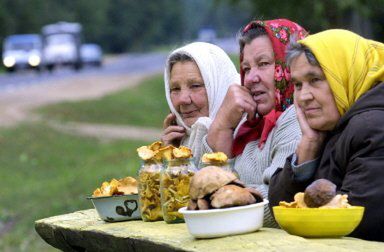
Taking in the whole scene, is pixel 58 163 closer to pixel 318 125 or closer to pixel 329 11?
pixel 329 11

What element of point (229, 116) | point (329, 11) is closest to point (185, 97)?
point (229, 116)

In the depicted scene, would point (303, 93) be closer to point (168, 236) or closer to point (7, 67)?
point (168, 236)

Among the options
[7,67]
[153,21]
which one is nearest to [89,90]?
[7,67]

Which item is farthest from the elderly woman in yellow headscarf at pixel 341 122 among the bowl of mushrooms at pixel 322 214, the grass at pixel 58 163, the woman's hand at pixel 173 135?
the grass at pixel 58 163

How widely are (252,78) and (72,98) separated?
97.4 ft

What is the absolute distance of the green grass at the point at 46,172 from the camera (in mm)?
15141

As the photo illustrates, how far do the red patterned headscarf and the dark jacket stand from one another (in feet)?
2.17

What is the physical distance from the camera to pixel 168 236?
4.36 metres

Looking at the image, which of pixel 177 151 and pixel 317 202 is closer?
pixel 317 202

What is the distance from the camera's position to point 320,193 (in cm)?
405

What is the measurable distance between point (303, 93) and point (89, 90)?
34248mm

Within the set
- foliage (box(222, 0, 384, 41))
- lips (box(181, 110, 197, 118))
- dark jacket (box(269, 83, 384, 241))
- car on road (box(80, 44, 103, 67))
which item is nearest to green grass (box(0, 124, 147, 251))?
foliage (box(222, 0, 384, 41))

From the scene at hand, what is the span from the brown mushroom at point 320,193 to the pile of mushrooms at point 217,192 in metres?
0.19

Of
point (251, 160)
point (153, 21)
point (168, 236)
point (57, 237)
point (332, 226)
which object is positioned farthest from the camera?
point (153, 21)
